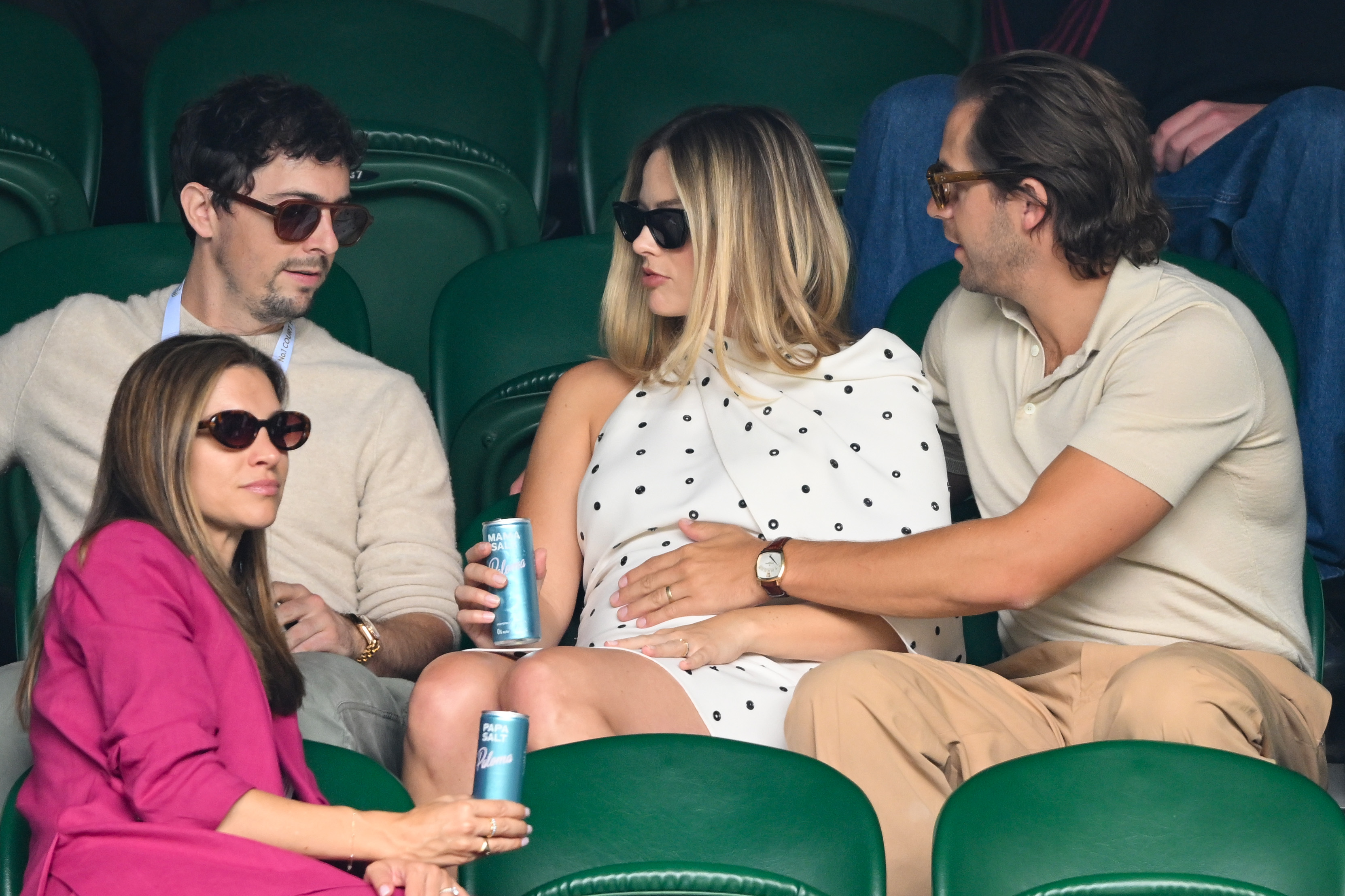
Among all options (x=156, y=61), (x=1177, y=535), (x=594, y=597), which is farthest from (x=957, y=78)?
(x=156, y=61)

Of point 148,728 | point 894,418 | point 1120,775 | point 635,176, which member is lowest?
point 1120,775

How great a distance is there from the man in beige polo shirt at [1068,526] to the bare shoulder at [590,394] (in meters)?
0.33

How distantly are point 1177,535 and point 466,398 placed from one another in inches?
53.7

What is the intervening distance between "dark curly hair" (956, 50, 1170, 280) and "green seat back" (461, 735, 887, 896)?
1030mm

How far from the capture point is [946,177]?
2461 millimetres

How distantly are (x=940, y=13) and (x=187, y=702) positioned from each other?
11.2 feet

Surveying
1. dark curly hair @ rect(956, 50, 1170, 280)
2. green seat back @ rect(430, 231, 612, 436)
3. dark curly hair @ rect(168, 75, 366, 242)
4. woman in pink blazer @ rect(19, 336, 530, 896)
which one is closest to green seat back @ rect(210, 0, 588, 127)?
green seat back @ rect(430, 231, 612, 436)

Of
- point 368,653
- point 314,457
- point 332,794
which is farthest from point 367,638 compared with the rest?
point 332,794

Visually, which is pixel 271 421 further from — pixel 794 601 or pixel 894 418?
pixel 894 418

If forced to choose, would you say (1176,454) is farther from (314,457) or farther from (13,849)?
(13,849)

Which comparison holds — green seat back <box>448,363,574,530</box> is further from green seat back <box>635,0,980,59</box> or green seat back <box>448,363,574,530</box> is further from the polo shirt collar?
green seat back <box>635,0,980,59</box>

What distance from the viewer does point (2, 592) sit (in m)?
2.67

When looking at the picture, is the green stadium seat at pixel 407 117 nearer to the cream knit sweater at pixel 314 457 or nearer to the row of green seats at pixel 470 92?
the row of green seats at pixel 470 92

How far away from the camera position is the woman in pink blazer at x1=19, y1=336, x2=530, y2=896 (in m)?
1.56
